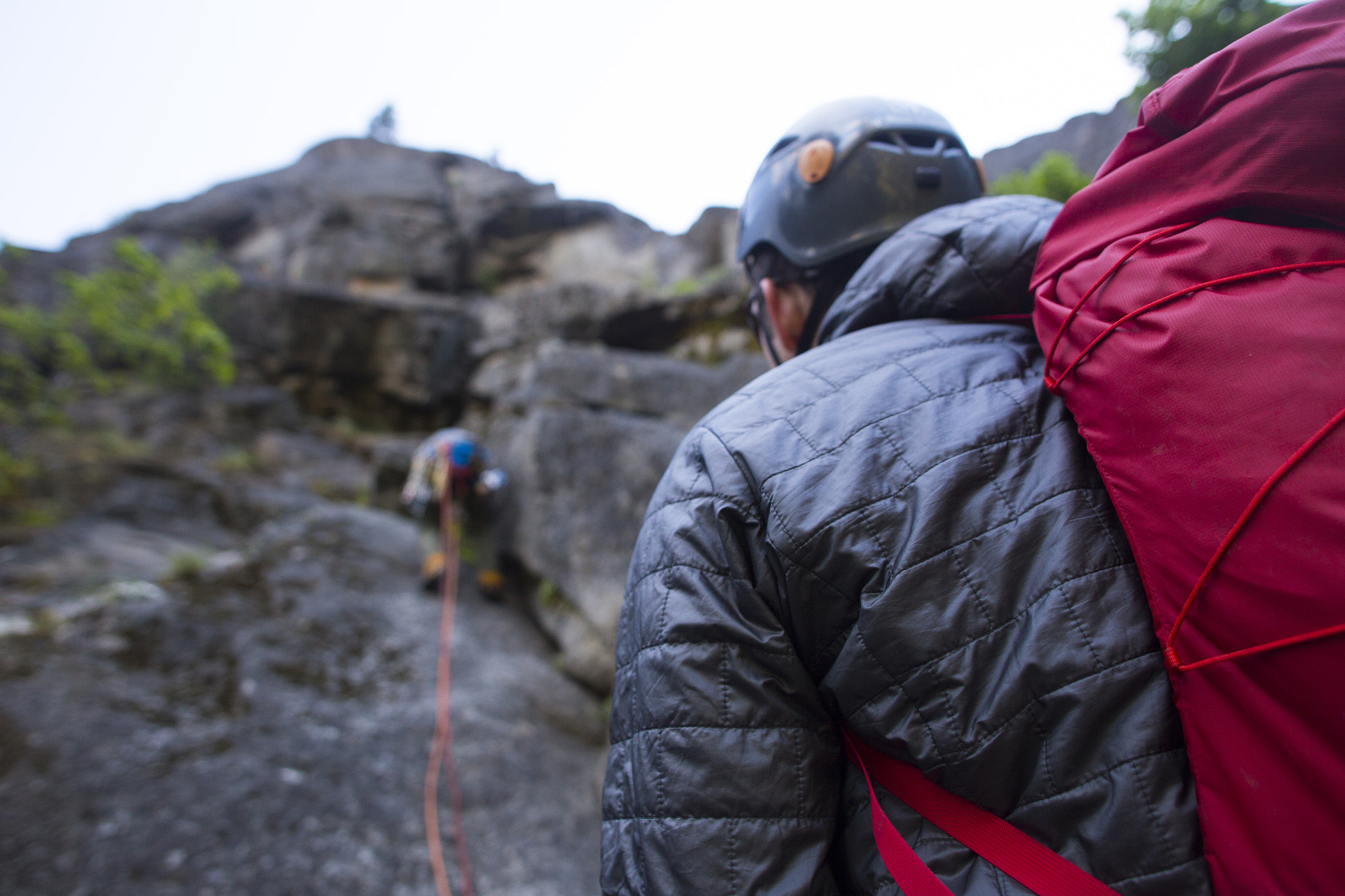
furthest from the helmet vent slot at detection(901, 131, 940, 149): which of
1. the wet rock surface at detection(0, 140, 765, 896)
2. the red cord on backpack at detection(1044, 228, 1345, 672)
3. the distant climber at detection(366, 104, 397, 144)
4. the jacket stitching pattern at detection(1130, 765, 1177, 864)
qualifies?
the distant climber at detection(366, 104, 397, 144)

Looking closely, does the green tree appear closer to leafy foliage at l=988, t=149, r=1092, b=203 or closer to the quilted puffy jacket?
leafy foliage at l=988, t=149, r=1092, b=203

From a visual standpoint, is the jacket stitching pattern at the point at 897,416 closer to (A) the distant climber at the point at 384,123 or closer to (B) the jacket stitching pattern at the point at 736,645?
(B) the jacket stitching pattern at the point at 736,645

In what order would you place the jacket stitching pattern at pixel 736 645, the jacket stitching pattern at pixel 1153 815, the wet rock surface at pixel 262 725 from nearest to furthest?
the jacket stitching pattern at pixel 1153 815, the jacket stitching pattern at pixel 736 645, the wet rock surface at pixel 262 725

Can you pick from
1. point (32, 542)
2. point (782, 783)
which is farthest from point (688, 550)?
point (32, 542)

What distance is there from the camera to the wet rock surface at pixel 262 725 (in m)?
2.62

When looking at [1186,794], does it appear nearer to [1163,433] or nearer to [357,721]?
[1163,433]

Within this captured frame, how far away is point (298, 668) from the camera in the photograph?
3.94 meters

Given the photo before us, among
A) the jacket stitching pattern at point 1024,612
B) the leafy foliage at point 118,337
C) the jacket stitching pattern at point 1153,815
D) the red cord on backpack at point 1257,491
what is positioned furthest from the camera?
the leafy foliage at point 118,337

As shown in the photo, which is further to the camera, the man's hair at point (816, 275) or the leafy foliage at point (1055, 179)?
the leafy foliage at point (1055, 179)

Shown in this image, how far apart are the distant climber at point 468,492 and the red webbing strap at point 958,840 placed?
537 cm

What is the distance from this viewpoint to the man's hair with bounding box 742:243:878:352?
1.75 metres

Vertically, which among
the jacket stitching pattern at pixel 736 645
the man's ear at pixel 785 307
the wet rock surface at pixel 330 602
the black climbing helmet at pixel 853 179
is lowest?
the wet rock surface at pixel 330 602

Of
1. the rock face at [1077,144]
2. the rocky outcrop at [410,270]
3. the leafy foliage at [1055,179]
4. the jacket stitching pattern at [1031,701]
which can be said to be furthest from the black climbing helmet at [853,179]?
the rocky outcrop at [410,270]

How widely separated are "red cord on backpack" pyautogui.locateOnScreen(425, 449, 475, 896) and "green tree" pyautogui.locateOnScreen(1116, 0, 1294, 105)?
22.6ft
